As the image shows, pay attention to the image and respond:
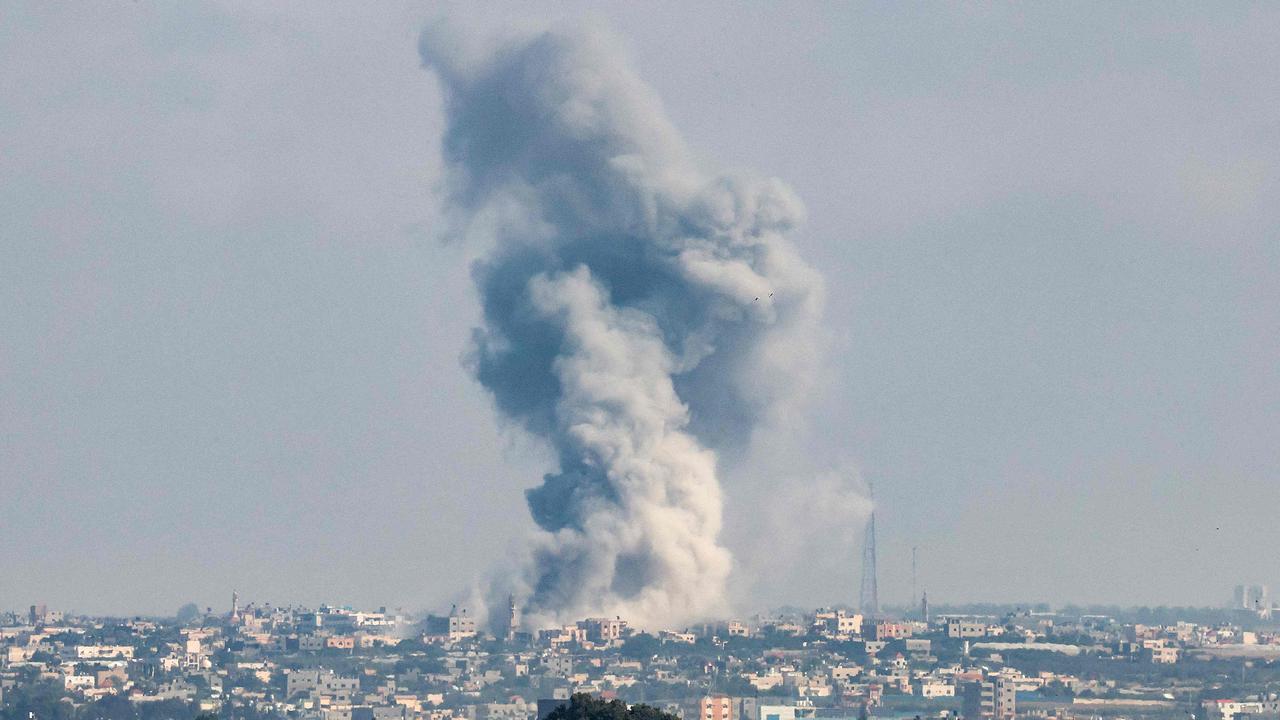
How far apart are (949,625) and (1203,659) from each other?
20766 mm

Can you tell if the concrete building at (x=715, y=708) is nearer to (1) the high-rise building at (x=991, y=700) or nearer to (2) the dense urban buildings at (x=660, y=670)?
(2) the dense urban buildings at (x=660, y=670)

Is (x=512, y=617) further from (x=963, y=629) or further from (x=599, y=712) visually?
(x=599, y=712)

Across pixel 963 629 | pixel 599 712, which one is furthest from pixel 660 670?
pixel 599 712

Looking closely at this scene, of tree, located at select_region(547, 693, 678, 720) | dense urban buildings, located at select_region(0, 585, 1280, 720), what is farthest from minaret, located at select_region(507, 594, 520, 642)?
tree, located at select_region(547, 693, 678, 720)

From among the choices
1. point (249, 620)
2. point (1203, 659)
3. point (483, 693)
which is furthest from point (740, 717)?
point (249, 620)

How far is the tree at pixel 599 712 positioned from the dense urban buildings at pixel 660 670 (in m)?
20.8

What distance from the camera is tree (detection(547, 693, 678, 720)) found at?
5247 cm

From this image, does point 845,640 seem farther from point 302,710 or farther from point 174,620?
point 174,620

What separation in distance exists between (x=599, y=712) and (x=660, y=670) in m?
54.8

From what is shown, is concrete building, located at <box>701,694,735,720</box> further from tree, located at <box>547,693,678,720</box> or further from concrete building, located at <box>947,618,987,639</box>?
concrete building, located at <box>947,618,987,639</box>

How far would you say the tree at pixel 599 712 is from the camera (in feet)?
172

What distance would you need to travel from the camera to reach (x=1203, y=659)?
4781 inches

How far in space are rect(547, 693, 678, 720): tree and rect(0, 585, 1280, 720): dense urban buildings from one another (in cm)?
2082

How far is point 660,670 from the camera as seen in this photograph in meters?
107
